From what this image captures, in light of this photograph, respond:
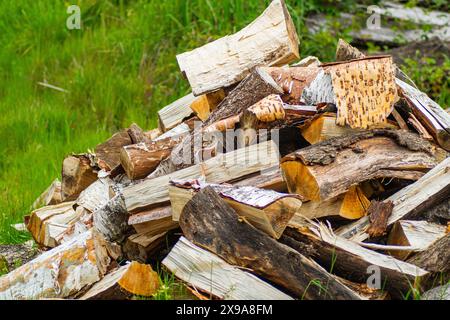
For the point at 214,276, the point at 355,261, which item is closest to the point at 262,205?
the point at 214,276

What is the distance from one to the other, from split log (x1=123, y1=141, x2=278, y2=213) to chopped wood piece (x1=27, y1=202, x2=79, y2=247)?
25.8 inches

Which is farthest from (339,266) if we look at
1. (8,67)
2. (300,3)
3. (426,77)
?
(8,67)

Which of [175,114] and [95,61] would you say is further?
[95,61]

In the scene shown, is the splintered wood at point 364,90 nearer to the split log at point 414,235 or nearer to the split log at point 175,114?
the split log at point 414,235

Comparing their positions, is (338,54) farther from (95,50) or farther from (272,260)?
(95,50)

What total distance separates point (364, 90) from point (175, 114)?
1.33 m

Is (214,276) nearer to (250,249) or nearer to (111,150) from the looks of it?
(250,249)

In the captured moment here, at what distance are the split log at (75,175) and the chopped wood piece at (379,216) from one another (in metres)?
1.57

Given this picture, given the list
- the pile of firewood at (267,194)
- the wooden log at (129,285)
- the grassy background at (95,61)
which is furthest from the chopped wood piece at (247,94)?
the grassy background at (95,61)

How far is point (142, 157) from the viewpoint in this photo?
13.0 feet

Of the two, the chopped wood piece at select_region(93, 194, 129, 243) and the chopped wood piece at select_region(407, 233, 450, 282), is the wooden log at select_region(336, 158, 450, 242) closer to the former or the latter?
the chopped wood piece at select_region(407, 233, 450, 282)

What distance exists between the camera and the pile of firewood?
10.5 ft

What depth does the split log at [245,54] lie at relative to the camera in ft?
14.0

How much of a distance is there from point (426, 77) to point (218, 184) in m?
3.57
